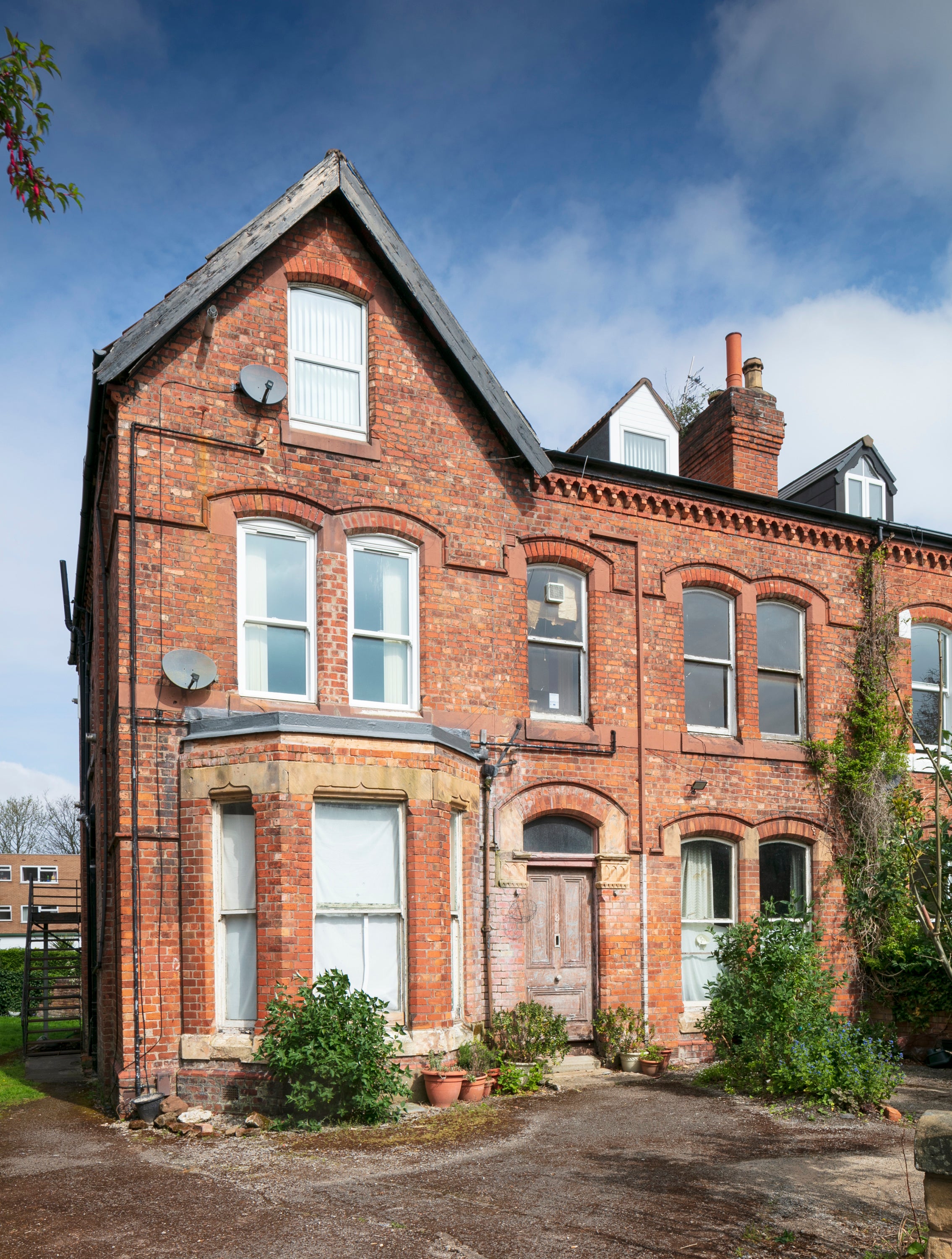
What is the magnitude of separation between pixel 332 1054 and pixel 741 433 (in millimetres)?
11691

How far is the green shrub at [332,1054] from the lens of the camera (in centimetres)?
966

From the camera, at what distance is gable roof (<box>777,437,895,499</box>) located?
17562 mm

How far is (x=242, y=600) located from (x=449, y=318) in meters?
4.49

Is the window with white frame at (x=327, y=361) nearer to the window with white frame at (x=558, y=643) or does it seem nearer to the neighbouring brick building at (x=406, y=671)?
the neighbouring brick building at (x=406, y=671)

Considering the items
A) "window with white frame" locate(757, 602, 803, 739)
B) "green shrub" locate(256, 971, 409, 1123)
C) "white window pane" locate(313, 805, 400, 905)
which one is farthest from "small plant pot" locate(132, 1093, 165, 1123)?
"window with white frame" locate(757, 602, 803, 739)

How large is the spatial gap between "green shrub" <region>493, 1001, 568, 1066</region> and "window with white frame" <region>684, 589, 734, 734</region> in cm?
466

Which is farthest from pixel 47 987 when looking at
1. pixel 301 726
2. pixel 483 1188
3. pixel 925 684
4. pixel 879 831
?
pixel 925 684

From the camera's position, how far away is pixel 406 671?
12.7m

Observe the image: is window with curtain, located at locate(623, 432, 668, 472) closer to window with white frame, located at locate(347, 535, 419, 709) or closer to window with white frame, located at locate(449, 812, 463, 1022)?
window with white frame, located at locate(347, 535, 419, 709)

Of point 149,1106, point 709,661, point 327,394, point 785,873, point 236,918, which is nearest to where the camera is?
point 149,1106

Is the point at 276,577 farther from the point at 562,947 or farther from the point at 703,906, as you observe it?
the point at 703,906

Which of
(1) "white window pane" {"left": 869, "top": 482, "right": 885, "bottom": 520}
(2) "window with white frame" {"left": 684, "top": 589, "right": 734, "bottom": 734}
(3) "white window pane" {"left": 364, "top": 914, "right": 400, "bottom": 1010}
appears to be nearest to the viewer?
(3) "white window pane" {"left": 364, "top": 914, "right": 400, "bottom": 1010}

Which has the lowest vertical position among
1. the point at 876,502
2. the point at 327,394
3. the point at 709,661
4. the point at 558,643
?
the point at 709,661

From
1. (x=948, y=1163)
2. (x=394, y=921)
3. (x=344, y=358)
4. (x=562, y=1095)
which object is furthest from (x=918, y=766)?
(x=948, y=1163)
